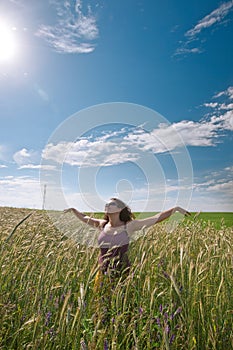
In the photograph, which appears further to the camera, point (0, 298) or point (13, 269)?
point (13, 269)

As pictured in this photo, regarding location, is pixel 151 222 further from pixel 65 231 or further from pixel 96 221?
pixel 65 231

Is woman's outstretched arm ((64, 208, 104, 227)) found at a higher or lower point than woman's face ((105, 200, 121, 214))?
lower

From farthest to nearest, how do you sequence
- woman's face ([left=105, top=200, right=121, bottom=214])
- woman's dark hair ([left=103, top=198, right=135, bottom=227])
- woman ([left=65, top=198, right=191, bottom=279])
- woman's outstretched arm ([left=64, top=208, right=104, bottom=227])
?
woman's outstretched arm ([left=64, top=208, right=104, bottom=227])
woman's dark hair ([left=103, top=198, right=135, bottom=227])
woman's face ([left=105, top=200, right=121, bottom=214])
woman ([left=65, top=198, right=191, bottom=279])

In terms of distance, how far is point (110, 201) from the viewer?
421 cm

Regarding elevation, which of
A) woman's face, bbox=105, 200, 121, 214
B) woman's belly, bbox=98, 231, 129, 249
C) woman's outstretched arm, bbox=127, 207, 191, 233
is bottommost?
woman's belly, bbox=98, 231, 129, 249

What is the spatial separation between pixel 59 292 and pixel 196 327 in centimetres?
109

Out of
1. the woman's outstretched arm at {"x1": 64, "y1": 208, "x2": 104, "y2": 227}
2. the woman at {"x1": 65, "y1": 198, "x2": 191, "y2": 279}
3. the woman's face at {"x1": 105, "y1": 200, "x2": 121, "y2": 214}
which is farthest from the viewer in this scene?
the woman's outstretched arm at {"x1": 64, "y1": 208, "x2": 104, "y2": 227}

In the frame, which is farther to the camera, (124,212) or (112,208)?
(124,212)

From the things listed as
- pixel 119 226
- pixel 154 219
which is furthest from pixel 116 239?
pixel 154 219

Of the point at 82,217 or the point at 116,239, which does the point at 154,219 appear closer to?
the point at 116,239

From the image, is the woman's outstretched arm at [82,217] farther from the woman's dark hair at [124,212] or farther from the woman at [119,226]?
the woman's dark hair at [124,212]

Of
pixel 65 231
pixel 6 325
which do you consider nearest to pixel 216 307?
pixel 6 325

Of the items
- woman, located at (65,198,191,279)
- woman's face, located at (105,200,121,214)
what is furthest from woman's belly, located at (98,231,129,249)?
woman's face, located at (105,200,121,214)

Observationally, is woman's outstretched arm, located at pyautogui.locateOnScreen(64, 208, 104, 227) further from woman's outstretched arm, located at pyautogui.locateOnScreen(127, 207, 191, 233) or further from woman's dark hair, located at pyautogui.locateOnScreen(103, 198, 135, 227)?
woman's outstretched arm, located at pyautogui.locateOnScreen(127, 207, 191, 233)
